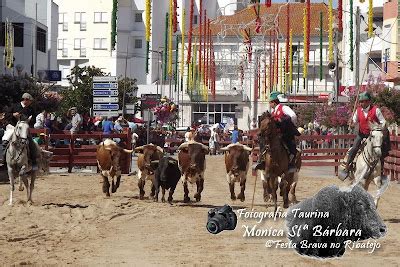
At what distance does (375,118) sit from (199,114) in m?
78.3

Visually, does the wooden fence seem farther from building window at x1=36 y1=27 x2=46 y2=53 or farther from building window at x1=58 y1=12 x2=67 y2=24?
building window at x1=58 y1=12 x2=67 y2=24

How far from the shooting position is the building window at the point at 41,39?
77188mm

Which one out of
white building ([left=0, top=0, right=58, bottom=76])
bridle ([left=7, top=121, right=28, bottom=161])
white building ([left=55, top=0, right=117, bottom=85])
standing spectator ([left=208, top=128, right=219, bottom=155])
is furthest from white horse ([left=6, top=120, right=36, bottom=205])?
white building ([left=55, top=0, right=117, bottom=85])

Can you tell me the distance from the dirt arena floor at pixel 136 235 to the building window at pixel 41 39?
5512 cm

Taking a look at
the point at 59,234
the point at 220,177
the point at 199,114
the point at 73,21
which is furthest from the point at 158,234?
the point at 73,21

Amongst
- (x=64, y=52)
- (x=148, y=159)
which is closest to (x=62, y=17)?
(x=64, y=52)

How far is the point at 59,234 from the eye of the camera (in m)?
15.2

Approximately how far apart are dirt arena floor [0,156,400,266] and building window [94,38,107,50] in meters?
85.9

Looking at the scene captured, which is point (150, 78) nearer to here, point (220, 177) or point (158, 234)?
point (220, 177)

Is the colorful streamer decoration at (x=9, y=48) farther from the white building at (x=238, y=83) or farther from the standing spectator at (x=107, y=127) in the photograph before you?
the white building at (x=238, y=83)

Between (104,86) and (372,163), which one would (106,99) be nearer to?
(104,86)

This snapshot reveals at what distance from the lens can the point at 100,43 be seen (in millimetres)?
109125

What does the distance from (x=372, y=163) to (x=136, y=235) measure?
5213 millimetres

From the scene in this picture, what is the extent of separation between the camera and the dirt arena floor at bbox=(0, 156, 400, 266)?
39.9 feet
